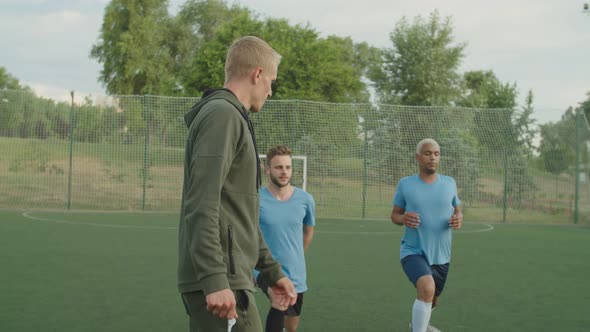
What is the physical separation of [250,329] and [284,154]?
9.66 feet

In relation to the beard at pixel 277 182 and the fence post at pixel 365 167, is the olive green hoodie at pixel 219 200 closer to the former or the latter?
the beard at pixel 277 182

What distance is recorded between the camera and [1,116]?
19.9 meters

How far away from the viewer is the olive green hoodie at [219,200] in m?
2.40

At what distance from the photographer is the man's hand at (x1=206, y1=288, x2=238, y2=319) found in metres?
2.37

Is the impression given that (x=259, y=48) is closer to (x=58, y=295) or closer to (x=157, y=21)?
(x=58, y=295)

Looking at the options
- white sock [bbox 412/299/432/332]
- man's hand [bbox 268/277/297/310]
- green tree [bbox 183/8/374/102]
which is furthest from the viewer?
green tree [bbox 183/8/374/102]

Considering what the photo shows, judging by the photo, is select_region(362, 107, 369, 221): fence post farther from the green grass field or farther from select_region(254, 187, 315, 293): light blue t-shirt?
select_region(254, 187, 315, 293): light blue t-shirt

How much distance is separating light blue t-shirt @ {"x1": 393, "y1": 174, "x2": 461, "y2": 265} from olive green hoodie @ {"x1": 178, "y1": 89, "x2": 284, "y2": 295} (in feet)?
10.9

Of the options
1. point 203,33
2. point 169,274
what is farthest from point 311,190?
point 203,33

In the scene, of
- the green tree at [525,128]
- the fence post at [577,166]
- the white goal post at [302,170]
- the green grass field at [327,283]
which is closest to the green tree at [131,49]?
the white goal post at [302,170]

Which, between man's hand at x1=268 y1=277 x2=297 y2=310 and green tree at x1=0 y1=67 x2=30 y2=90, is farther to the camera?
green tree at x1=0 y1=67 x2=30 y2=90

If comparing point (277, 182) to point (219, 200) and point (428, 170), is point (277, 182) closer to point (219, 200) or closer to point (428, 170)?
point (428, 170)

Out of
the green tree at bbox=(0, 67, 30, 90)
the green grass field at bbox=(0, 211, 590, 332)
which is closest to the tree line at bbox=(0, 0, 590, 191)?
the green grass field at bbox=(0, 211, 590, 332)

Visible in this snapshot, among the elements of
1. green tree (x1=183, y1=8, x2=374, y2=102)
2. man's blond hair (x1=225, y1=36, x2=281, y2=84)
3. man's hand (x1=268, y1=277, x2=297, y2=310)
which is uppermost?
green tree (x1=183, y1=8, x2=374, y2=102)
